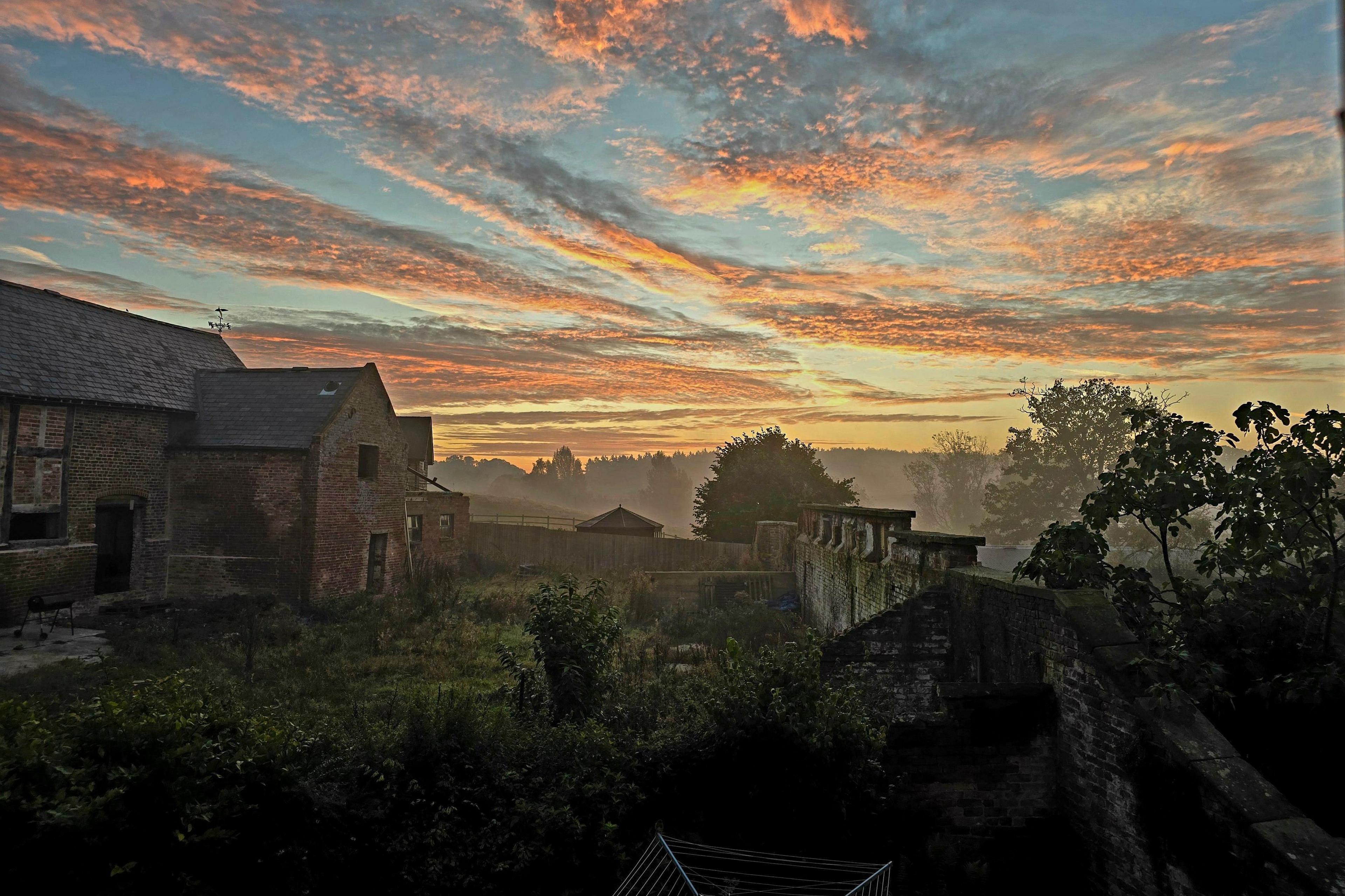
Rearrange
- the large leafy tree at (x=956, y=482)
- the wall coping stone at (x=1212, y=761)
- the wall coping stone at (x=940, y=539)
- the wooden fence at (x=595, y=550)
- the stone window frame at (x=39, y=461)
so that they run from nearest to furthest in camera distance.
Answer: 1. the wall coping stone at (x=1212, y=761)
2. the wall coping stone at (x=940, y=539)
3. the stone window frame at (x=39, y=461)
4. the wooden fence at (x=595, y=550)
5. the large leafy tree at (x=956, y=482)

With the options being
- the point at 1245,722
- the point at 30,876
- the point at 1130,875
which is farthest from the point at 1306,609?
the point at 30,876

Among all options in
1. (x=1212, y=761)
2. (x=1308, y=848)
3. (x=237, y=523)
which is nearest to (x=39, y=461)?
Answer: (x=237, y=523)

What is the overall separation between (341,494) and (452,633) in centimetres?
661

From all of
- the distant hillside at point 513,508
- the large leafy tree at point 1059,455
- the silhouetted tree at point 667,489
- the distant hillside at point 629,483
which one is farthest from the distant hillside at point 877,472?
the large leafy tree at point 1059,455

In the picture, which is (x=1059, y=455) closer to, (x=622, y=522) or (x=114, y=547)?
(x=622, y=522)

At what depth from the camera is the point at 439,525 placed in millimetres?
25688

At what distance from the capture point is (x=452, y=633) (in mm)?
14820

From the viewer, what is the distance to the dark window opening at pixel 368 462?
20203 mm

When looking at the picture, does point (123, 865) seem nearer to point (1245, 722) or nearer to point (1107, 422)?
point (1245, 722)

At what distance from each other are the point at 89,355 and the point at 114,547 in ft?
16.3

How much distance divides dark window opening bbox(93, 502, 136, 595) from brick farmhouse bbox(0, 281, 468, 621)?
0.03 m

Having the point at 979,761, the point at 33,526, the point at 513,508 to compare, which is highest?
the point at 513,508

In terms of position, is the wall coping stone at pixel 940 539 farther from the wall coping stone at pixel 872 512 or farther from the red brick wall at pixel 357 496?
the red brick wall at pixel 357 496

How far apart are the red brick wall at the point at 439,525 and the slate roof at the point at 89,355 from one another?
737 cm
